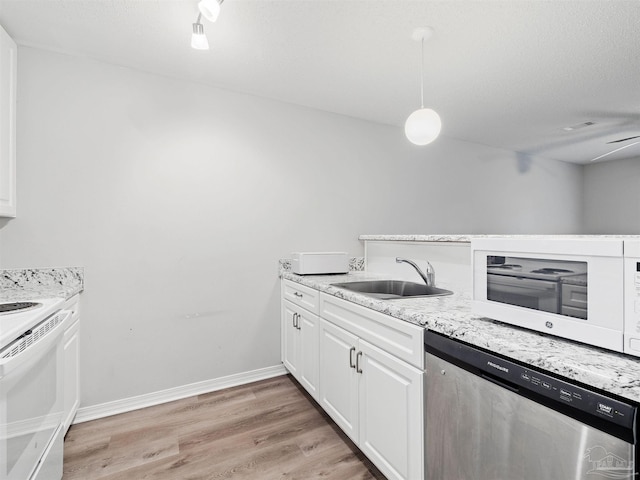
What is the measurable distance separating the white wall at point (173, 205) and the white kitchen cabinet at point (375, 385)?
0.93 m

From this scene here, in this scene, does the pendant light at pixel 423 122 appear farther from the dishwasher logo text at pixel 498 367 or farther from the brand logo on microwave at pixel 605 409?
the brand logo on microwave at pixel 605 409

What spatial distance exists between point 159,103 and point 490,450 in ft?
8.55

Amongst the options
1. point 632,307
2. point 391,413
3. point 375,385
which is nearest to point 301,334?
point 375,385

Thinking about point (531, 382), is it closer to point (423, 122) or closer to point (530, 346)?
point (530, 346)

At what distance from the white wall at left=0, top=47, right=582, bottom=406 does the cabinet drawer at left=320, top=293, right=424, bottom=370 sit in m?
0.97

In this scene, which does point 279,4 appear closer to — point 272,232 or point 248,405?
point 272,232

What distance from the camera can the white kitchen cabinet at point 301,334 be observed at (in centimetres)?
203

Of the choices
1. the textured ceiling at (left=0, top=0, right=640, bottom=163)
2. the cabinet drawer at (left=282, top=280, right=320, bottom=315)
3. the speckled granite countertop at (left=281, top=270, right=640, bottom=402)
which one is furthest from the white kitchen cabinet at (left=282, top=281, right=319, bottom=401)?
the textured ceiling at (left=0, top=0, right=640, bottom=163)

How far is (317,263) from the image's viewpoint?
242 cm

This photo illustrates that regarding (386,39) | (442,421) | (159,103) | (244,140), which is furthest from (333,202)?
(442,421)

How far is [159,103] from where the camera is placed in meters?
2.21

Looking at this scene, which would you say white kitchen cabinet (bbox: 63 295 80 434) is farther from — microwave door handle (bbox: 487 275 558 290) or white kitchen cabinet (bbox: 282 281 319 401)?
microwave door handle (bbox: 487 275 558 290)

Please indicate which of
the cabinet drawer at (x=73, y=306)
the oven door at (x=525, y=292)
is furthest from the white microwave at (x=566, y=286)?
the cabinet drawer at (x=73, y=306)

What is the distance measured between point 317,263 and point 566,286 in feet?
5.64
